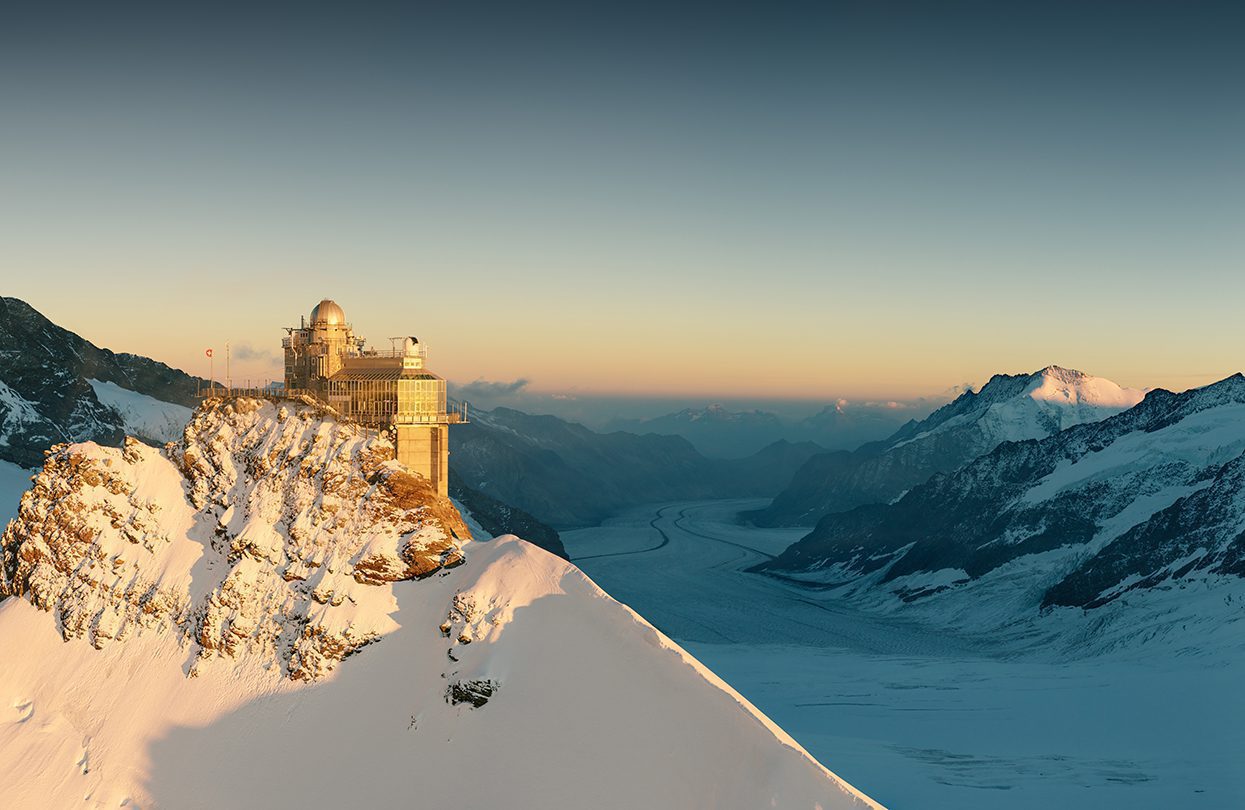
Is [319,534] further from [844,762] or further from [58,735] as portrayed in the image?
[844,762]

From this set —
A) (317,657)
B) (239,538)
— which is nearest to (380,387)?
(239,538)

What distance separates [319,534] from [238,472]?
438 inches

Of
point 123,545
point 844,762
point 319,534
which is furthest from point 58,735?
→ point 844,762

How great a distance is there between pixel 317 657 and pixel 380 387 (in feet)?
87.6

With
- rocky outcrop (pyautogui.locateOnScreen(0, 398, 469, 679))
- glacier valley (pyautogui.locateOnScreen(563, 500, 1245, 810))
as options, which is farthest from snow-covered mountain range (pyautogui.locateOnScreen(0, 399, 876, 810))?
glacier valley (pyautogui.locateOnScreen(563, 500, 1245, 810))

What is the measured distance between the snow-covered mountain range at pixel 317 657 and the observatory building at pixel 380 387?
552 cm

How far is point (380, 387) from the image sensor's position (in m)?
91.4

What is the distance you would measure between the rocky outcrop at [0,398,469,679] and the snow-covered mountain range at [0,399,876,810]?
0.17 metres

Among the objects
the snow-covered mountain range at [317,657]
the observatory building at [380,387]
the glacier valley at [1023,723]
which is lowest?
the glacier valley at [1023,723]

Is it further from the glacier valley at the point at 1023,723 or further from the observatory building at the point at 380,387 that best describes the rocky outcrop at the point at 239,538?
the glacier valley at the point at 1023,723

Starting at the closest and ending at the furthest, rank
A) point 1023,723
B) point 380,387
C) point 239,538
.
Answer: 1. point 239,538
2. point 380,387
3. point 1023,723

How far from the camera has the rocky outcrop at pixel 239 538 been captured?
76.5 metres

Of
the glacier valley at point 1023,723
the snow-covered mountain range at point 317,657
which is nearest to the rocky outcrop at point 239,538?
the snow-covered mountain range at point 317,657

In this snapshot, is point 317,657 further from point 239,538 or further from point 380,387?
point 380,387
